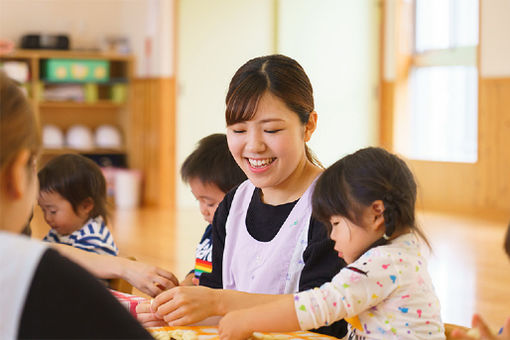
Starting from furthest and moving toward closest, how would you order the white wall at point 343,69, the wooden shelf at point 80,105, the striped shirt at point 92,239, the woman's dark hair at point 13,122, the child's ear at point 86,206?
the white wall at point 343,69 → the wooden shelf at point 80,105 → the child's ear at point 86,206 → the striped shirt at point 92,239 → the woman's dark hair at point 13,122

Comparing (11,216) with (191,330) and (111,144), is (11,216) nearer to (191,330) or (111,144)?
(191,330)

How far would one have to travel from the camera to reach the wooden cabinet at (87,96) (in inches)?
279

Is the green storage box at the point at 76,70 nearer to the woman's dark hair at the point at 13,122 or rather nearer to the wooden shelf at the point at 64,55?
the wooden shelf at the point at 64,55

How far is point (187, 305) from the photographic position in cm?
128

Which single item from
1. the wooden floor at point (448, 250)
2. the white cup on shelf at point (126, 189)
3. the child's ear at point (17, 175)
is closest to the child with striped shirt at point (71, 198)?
the wooden floor at point (448, 250)

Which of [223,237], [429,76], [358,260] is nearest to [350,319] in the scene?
[358,260]

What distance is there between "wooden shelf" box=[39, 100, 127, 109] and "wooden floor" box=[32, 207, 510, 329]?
1315mm

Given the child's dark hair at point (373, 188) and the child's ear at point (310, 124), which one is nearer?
the child's dark hair at point (373, 188)

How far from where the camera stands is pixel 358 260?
1.27 m

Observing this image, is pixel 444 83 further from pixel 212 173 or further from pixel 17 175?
pixel 17 175

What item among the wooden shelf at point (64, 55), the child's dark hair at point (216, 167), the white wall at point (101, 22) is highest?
the white wall at point (101, 22)

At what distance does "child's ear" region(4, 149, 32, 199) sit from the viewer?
778 millimetres

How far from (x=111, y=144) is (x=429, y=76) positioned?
3.39 meters

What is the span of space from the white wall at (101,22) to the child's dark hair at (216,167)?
5084 mm
